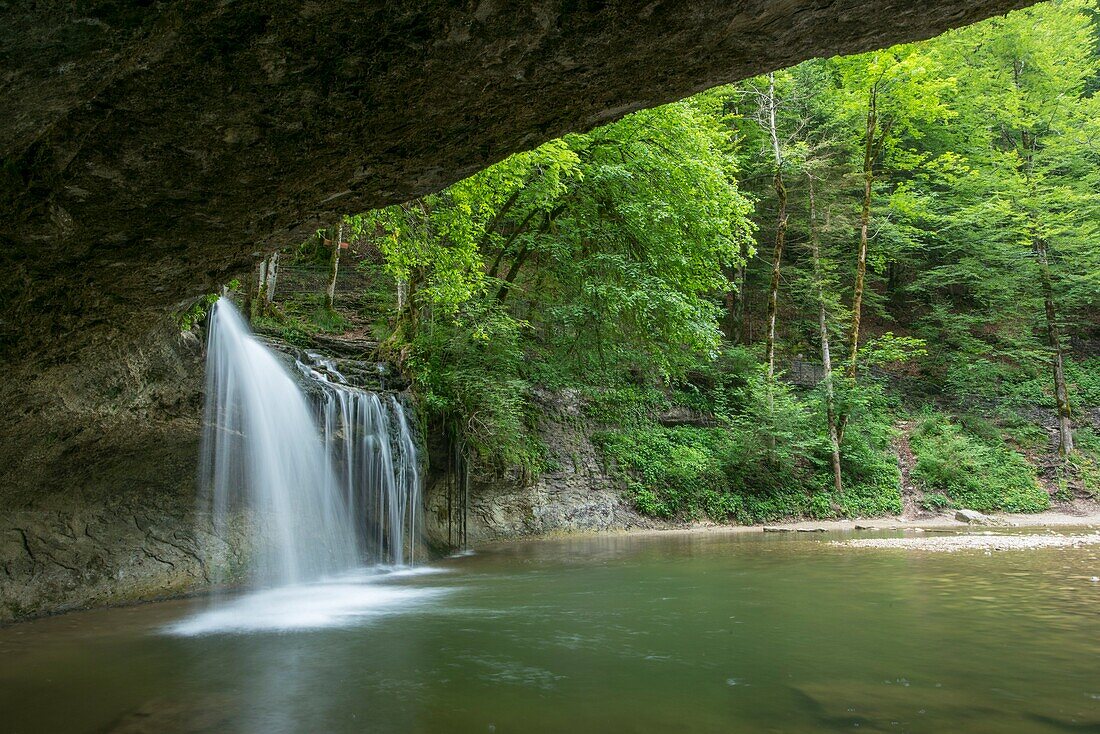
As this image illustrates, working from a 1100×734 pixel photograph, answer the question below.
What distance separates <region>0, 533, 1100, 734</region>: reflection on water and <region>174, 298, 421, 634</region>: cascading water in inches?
16.8

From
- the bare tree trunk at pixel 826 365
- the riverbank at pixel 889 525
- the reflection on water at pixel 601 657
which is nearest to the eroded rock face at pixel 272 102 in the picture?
the reflection on water at pixel 601 657

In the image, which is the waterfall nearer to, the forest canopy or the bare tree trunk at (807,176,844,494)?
the forest canopy

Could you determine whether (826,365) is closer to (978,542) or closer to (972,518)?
(972,518)

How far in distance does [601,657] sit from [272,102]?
13.5 ft

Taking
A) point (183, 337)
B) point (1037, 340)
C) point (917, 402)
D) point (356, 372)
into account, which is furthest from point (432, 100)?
point (1037, 340)

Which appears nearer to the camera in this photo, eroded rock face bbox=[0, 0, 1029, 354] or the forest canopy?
eroded rock face bbox=[0, 0, 1029, 354]

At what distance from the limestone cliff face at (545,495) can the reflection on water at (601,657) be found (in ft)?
14.2

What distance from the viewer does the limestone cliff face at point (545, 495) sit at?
1277 centimetres

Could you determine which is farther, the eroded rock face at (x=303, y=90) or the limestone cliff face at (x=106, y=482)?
the limestone cliff face at (x=106, y=482)

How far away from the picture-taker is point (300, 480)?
9.55 metres

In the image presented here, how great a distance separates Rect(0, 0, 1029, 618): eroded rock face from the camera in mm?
2338

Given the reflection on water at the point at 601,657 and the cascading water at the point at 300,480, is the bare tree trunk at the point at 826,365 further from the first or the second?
the cascading water at the point at 300,480

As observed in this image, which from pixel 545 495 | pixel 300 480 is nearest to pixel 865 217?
pixel 545 495

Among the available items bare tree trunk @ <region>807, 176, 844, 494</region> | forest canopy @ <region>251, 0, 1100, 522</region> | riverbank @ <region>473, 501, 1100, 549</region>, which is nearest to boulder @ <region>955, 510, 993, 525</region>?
riverbank @ <region>473, 501, 1100, 549</region>
